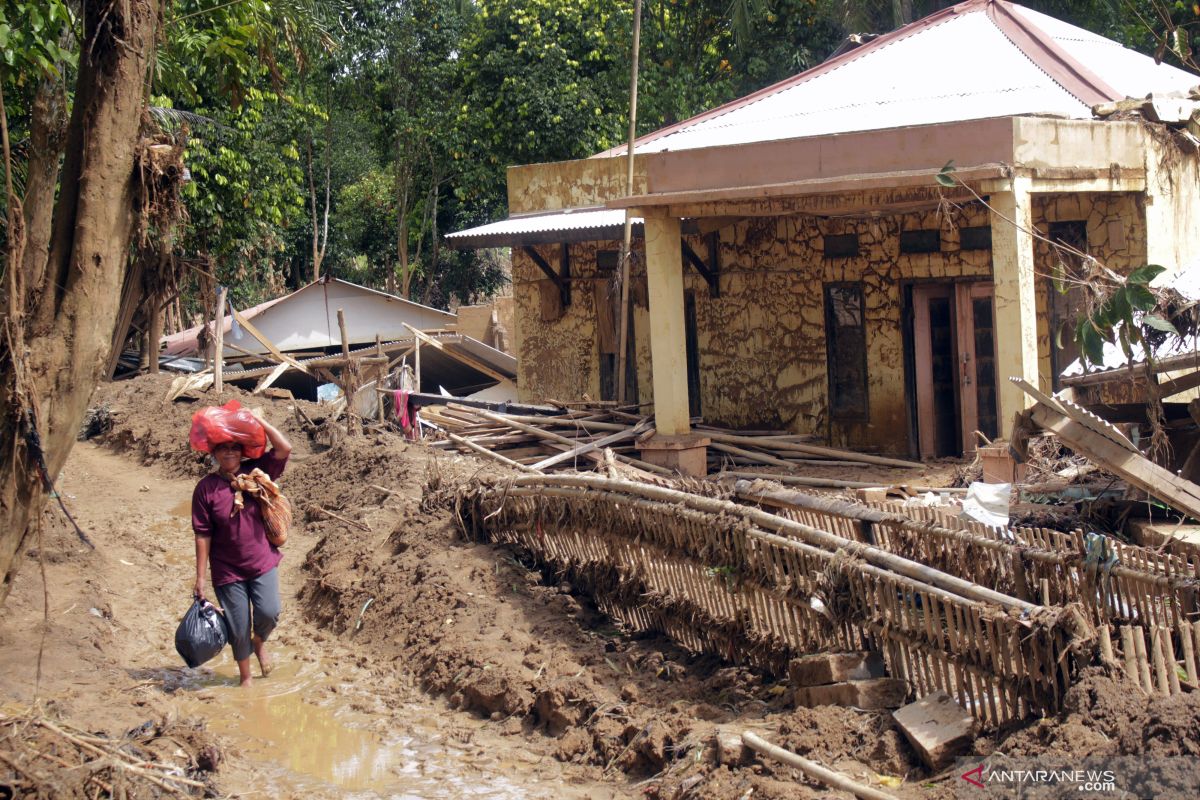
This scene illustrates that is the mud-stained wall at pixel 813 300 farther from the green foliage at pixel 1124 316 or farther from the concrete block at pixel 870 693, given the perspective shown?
the concrete block at pixel 870 693

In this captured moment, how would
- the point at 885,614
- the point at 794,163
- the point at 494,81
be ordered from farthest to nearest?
the point at 494,81 → the point at 794,163 → the point at 885,614

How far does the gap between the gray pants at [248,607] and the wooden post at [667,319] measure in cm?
642

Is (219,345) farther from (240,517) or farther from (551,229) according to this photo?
(240,517)

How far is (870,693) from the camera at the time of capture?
5.30 meters

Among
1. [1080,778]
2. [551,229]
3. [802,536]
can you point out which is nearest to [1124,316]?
[802,536]

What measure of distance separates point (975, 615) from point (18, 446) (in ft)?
13.4

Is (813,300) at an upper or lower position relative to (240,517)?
upper

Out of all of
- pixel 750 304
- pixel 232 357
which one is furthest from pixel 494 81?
pixel 750 304

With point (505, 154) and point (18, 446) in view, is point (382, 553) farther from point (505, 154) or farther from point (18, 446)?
point (505, 154)

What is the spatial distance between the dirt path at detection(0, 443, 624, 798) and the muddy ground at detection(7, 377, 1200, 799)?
0.02 meters

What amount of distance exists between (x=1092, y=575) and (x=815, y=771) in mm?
1627

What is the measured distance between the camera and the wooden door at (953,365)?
13094mm

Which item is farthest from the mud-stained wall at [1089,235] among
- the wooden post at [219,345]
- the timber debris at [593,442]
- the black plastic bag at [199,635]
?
the wooden post at [219,345]

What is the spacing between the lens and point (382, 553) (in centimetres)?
932
